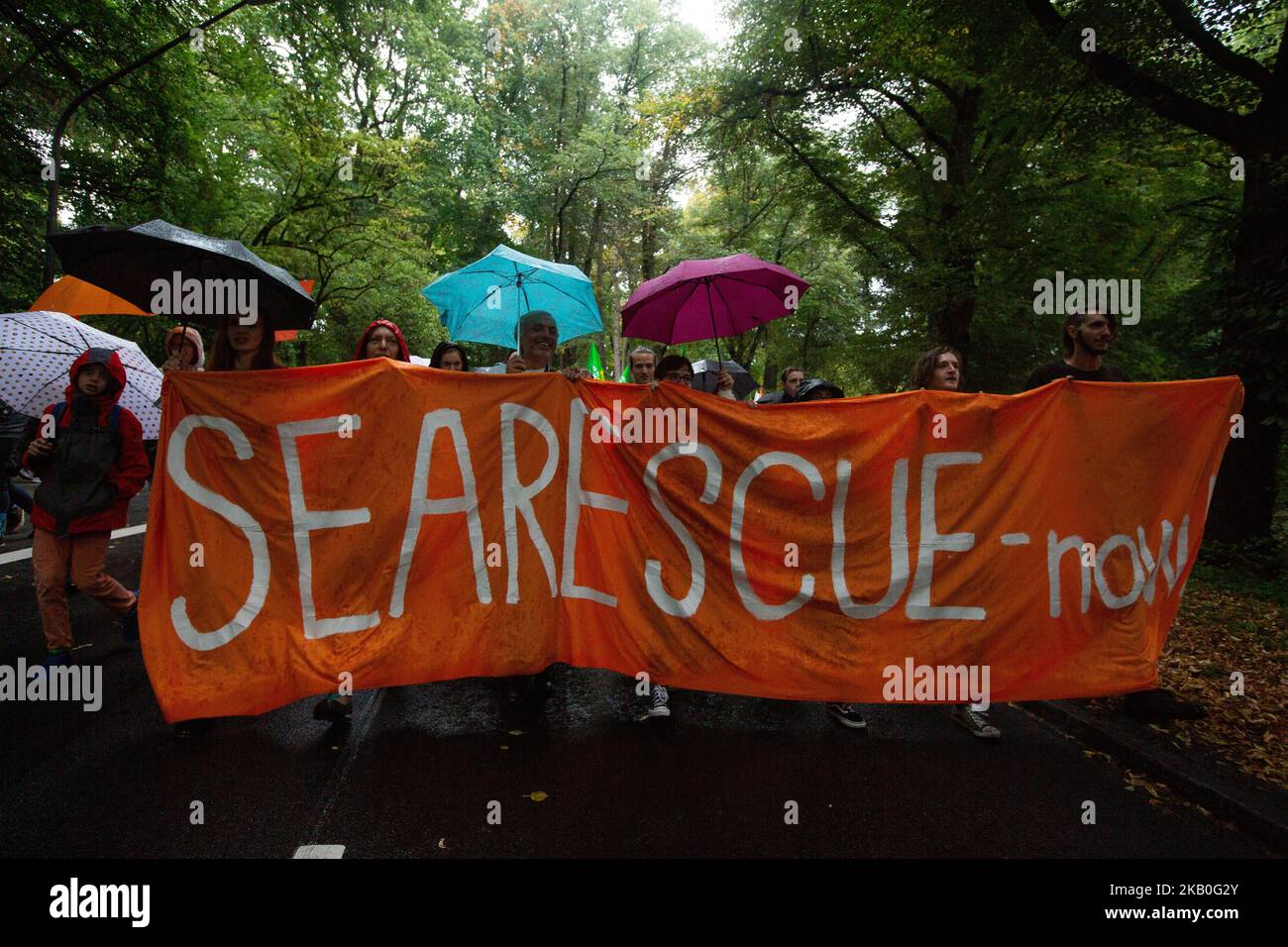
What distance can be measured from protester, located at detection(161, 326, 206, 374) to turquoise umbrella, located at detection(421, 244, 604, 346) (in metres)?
2.44

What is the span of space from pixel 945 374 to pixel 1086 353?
81cm

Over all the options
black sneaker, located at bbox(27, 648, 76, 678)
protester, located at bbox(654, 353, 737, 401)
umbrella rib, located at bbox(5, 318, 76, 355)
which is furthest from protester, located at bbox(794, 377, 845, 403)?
umbrella rib, located at bbox(5, 318, 76, 355)

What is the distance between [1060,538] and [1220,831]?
1.42 meters

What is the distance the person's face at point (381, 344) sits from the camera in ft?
15.2

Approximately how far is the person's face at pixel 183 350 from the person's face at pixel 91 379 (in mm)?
388

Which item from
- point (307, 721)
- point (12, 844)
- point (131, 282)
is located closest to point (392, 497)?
point (307, 721)

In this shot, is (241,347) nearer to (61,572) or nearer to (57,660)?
(61,572)

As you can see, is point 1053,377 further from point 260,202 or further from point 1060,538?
point 260,202

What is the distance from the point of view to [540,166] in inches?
1092

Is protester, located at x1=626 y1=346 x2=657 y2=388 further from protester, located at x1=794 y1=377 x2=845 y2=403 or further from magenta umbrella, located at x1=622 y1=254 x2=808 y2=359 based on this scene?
protester, located at x1=794 y1=377 x2=845 y2=403

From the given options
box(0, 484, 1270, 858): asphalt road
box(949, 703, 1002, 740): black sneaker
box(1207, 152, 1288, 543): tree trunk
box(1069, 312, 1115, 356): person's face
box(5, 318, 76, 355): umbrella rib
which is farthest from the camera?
box(1207, 152, 1288, 543): tree trunk

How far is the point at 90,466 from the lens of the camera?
3.81m

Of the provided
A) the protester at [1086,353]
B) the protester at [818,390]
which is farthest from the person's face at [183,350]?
the protester at [1086,353]

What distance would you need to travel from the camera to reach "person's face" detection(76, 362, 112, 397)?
12.7 feet
